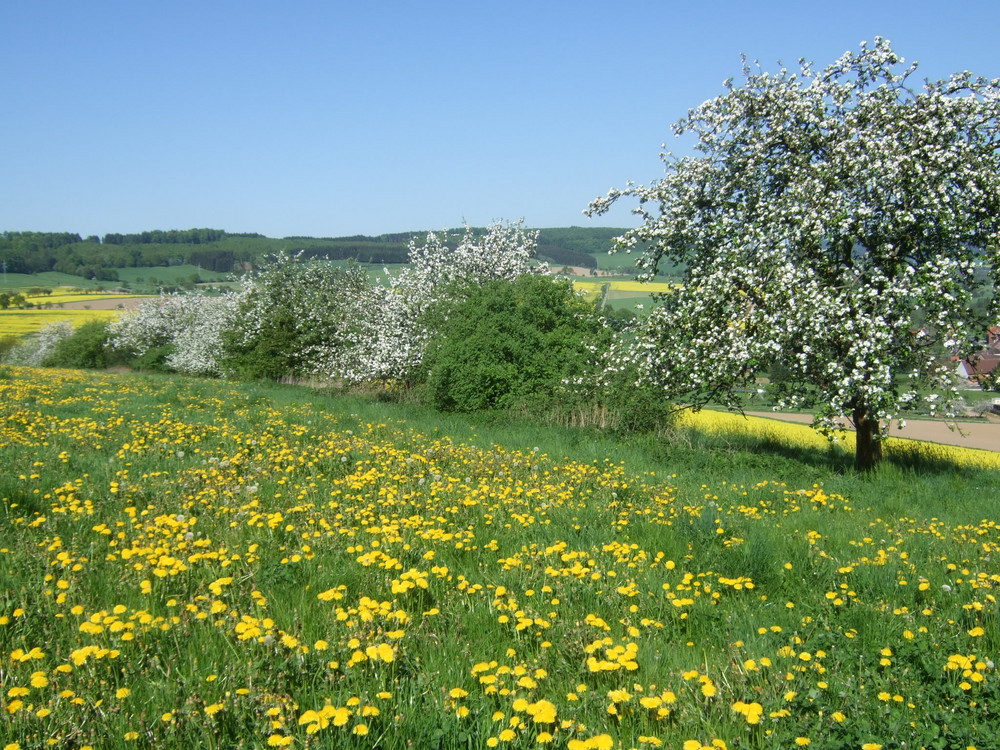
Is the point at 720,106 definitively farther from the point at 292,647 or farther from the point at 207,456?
the point at 292,647

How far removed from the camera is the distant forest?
92.4 meters

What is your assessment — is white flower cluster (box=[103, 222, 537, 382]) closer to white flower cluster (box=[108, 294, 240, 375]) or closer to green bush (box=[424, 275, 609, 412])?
green bush (box=[424, 275, 609, 412])

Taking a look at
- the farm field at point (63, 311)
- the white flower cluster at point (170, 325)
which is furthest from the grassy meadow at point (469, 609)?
the farm field at point (63, 311)

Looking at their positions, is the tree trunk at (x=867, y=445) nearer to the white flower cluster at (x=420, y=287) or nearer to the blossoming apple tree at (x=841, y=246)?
the blossoming apple tree at (x=841, y=246)

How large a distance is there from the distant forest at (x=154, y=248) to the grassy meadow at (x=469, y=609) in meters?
76.1

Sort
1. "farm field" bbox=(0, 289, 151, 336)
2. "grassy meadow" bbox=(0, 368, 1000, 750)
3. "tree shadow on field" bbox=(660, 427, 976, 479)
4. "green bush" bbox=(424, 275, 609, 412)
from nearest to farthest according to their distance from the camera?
"grassy meadow" bbox=(0, 368, 1000, 750)
"tree shadow on field" bbox=(660, 427, 976, 479)
"green bush" bbox=(424, 275, 609, 412)
"farm field" bbox=(0, 289, 151, 336)

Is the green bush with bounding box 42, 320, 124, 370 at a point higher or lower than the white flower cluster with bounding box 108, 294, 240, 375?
lower

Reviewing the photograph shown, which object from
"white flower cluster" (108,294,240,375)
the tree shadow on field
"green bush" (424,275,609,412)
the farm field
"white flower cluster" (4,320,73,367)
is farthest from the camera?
the farm field

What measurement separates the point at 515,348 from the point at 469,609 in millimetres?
15495

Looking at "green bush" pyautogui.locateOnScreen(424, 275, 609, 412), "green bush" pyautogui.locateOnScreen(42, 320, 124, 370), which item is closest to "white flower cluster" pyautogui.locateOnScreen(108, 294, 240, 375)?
"green bush" pyautogui.locateOnScreen(42, 320, 124, 370)

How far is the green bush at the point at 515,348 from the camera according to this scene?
64.6 feet

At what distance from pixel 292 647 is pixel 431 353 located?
62.3 feet

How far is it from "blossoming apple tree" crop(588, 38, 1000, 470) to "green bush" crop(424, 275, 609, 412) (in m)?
6.41

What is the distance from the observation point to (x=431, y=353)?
2262 cm
